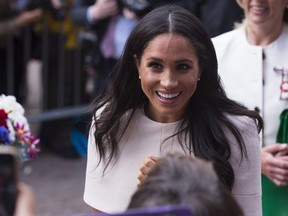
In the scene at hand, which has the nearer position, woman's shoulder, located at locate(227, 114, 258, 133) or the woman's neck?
woman's shoulder, located at locate(227, 114, 258, 133)

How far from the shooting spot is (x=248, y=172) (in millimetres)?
2701

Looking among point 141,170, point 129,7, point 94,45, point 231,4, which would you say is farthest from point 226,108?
point 94,45

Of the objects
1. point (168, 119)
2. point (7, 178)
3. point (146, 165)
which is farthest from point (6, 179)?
point (168, 119)

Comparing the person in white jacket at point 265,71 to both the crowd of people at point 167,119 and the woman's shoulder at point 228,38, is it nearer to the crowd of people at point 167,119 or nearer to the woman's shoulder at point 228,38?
the woman's shoulder at point 228,38

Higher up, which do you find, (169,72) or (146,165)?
(169,72)

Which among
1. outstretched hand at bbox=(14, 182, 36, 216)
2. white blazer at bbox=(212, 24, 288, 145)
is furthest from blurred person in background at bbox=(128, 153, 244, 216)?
white blazer at bbox=(212, 24, 288, 145)

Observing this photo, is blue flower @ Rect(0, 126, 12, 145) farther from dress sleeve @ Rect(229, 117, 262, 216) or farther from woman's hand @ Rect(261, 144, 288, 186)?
woman's hand @ Rect(261, 144, 288, 186)

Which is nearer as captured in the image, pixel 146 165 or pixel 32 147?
pixel 146 165

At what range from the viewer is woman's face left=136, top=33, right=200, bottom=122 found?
2.58 meters

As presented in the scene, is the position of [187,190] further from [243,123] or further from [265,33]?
[265,33]

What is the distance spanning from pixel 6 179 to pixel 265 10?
6.68 feet

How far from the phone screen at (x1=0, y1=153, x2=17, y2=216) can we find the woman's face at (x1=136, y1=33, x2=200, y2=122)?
3.16 feet

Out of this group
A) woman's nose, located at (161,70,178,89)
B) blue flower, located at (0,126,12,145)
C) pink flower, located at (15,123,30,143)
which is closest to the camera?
woman's nose, located at (161,70,178,89)

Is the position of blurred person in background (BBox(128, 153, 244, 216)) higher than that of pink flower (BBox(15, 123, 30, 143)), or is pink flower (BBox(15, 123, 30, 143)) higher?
blurred person in background (BBox(128, 153, 244, 216))
